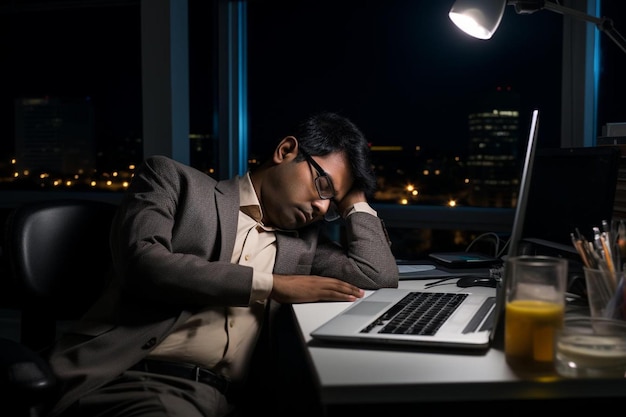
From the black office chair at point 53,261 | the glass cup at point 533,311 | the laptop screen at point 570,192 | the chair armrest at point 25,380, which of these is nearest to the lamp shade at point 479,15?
the laptop screen at point 570,192

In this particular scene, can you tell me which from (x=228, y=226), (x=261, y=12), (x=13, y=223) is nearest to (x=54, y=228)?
(x=13, y=223)

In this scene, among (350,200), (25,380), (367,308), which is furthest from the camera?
(350,200)

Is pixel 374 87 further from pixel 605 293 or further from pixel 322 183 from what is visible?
pixel 605 293

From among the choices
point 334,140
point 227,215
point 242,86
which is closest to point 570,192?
point 334,140

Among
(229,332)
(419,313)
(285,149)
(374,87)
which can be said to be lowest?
(229,332)

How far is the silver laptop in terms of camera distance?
1023mm

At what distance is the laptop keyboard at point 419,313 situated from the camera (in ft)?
3.59

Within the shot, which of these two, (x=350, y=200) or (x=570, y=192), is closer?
(x=570, y=192)

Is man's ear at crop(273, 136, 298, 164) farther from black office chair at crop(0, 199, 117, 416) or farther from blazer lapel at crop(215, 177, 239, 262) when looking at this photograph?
black office chair at crop(0, 199, 117, 416)

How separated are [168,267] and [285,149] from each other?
514 mm

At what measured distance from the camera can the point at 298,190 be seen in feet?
5.36

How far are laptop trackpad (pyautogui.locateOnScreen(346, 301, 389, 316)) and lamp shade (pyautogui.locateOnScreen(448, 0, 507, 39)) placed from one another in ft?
2.54

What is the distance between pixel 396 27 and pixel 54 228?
1.71 meters

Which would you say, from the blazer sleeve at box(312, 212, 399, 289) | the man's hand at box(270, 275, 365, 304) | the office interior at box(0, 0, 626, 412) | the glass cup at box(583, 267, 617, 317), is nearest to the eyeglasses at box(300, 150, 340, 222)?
the blazer sleeve at box(312, 212, 399, 289)
